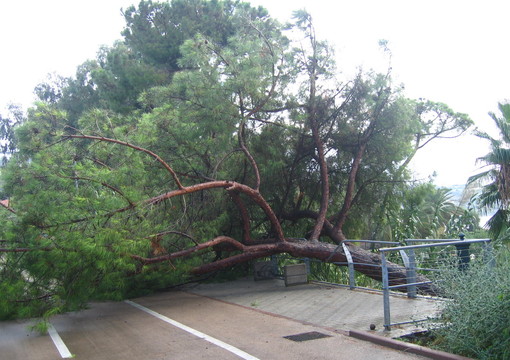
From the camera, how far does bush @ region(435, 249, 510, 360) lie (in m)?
5.69

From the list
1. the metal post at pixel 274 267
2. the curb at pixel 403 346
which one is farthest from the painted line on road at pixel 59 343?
the metal post at pixel 274 267

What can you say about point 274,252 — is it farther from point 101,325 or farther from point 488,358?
point 488,358

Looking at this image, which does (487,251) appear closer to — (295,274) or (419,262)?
(419,262)

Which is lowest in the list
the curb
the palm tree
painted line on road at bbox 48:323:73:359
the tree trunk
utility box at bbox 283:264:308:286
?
painted line on road at bbox 48:323:73:359

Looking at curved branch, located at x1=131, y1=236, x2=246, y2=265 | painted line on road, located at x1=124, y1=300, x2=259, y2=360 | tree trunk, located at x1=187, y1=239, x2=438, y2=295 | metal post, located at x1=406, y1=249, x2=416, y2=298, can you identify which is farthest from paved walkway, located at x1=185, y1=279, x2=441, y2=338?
painted line on road, located at x1=124, y1=300, x2=259, y2=360

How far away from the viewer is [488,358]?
18.4ft

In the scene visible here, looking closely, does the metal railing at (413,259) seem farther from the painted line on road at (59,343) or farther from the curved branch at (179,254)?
the painted line on road at (59,343)

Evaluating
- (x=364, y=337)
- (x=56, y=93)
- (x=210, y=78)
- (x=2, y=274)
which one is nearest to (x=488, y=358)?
(x=364, y=337)

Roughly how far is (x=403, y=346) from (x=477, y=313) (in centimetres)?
127

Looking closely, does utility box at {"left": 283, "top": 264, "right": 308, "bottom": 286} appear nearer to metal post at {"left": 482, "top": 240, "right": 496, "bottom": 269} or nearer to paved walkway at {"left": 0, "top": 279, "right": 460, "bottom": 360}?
paved walkway at {"left": 0, "top": 279, "right": 460, "bottom": 360}

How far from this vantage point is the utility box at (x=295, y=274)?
539 inches

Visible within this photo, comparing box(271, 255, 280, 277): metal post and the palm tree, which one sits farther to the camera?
the palm tree

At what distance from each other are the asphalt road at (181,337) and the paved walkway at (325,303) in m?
0.47

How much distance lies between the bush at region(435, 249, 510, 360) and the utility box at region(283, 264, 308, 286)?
7134 mm
